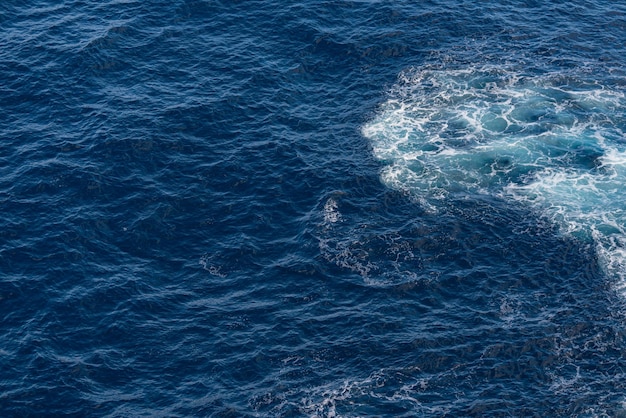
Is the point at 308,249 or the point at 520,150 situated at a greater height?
the point at 520,150

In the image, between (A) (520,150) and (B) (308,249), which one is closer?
(B) (308,249)

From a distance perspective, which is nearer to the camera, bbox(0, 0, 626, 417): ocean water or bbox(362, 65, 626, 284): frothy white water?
bbox(0, 0, 626, 417): ocean water

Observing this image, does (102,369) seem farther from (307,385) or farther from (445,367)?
(445,367)

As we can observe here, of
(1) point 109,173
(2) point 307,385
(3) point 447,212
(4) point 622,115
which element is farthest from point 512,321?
(1) point 109,173

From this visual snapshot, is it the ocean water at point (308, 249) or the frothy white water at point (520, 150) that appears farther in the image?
the frothy white water at point (520, 150)
